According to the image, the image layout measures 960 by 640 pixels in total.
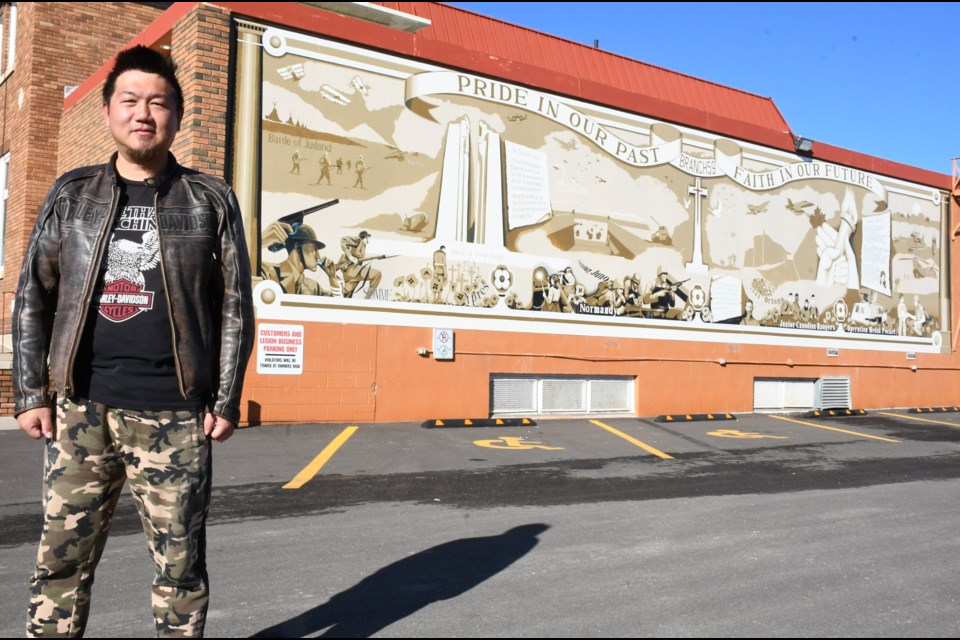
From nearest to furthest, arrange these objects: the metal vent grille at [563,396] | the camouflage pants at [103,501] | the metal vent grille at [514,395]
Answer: the camouflage pants at [103,501] < the metal vent grille at [514,395] < the metal vent grille at [563,396]

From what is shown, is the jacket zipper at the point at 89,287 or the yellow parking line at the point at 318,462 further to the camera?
Result: the yellow parking line at the point at 318,462

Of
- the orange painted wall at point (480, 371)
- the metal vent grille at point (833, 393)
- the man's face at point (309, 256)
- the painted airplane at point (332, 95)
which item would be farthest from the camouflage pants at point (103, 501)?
the metal vent grille at point (833, 393)

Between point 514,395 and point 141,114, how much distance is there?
413 inches

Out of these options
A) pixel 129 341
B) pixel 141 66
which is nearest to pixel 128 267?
pixel 129 341

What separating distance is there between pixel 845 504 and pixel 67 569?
6.03m

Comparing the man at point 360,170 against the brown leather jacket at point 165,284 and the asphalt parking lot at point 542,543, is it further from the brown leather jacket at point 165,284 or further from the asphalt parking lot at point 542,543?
the brown leather jacket at point 165,284

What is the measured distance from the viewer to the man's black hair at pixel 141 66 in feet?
9.30

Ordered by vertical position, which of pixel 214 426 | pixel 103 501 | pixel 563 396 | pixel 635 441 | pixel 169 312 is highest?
pixel 169 312

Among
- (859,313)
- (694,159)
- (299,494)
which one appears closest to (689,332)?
(694,159)

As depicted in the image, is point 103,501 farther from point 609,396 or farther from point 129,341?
point 609,396

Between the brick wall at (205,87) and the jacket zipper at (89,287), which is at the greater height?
the brick wall at (205,87)

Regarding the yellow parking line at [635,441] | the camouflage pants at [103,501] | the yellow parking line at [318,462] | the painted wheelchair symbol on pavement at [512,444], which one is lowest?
the yellow parking line at [635,441]

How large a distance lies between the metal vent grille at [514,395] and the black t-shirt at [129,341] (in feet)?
33.2

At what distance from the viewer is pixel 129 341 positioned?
274cm
